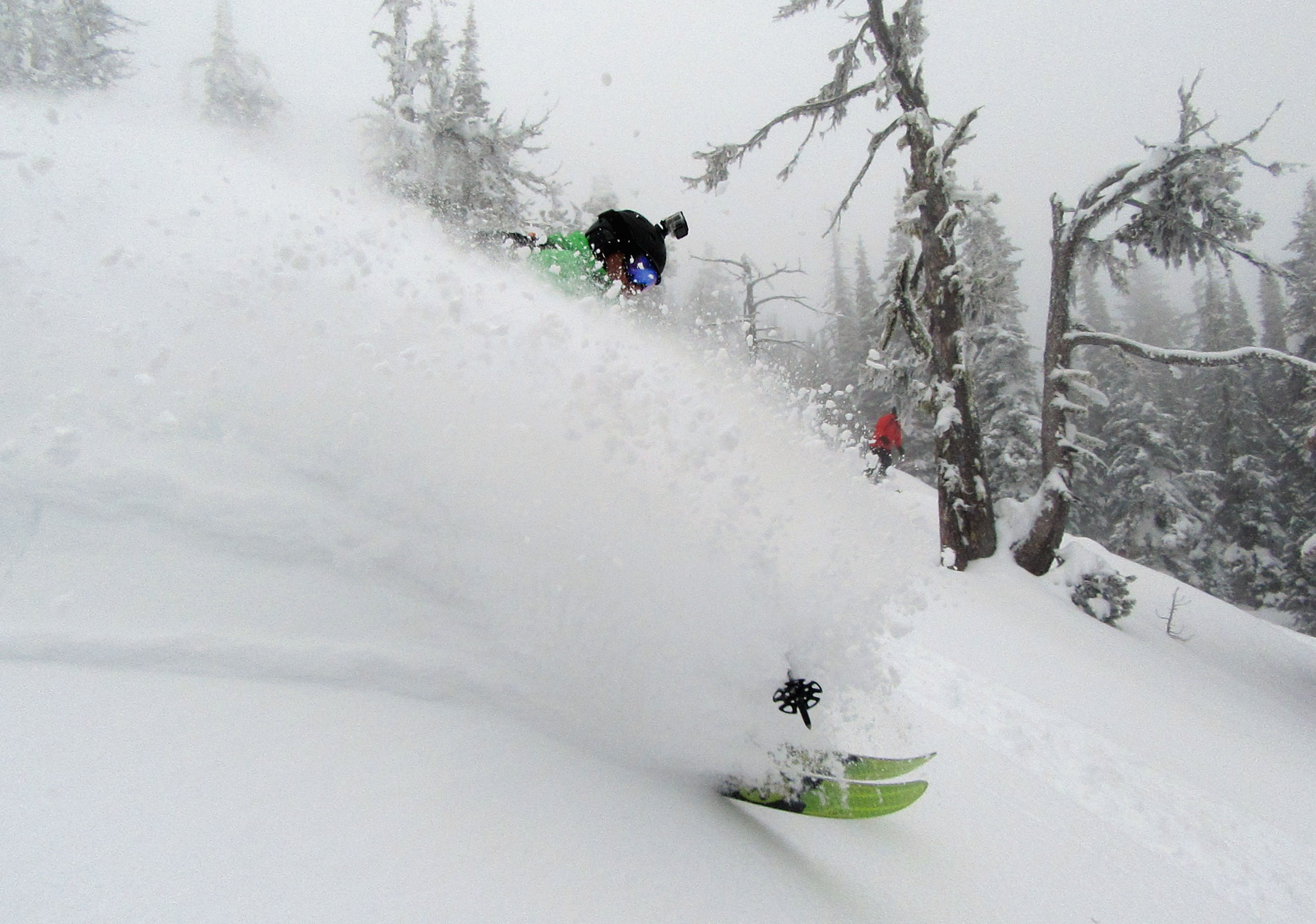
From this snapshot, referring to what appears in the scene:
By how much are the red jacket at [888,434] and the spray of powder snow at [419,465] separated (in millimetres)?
11409

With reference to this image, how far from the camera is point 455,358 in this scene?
2230 mm

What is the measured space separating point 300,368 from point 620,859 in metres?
1.89

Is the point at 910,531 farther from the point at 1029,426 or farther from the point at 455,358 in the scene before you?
the point at 1029,426

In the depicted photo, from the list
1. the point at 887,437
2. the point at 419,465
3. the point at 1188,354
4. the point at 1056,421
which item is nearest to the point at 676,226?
the point at 419,465

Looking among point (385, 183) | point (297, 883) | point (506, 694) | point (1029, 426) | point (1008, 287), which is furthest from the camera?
point (1008, 287)

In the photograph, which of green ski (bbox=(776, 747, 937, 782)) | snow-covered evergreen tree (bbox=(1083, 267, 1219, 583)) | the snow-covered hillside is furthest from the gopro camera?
snow-covered evergreen tree (bbox=(1083, 267, 1219, 583))

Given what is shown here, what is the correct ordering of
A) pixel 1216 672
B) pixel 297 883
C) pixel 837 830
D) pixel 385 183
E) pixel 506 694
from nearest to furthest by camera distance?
pixel 297 883
pixel 506 694
pixel 837 830
pixel 1216 672
pixel 385 183

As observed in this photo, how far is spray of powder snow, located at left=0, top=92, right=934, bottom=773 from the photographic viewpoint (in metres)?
1.83

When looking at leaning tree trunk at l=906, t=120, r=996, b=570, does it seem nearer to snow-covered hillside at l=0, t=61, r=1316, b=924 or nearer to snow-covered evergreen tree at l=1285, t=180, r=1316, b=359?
snow-covered evergreen tree at l=1285, t=180, r=1316, b=359

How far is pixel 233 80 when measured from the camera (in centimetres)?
2577

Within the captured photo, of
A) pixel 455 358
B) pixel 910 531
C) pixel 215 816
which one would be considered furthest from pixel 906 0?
pixel 215 816

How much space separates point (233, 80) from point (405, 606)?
34.4 meters

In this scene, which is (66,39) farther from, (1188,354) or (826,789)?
(1188,354)

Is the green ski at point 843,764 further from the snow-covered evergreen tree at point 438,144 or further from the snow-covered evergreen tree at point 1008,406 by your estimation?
the snow-covered evergreen tree at point 1008,406
